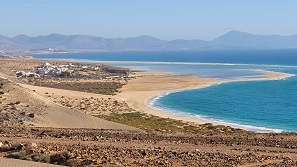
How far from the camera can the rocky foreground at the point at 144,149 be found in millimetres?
18172

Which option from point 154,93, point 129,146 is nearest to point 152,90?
point 154,93

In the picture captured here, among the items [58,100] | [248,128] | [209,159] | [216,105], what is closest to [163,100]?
[216,105]

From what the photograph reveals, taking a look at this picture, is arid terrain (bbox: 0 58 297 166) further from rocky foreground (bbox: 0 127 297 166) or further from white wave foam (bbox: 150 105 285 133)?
white wave foam (bbox: 150 105 285 133)

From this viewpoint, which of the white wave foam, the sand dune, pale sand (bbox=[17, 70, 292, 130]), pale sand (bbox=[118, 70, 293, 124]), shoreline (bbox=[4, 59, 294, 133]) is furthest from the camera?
pale sand (bbox=[118, 70, 293, 124])

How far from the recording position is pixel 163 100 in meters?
66.6

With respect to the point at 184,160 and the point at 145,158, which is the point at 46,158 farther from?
the point at 184,160

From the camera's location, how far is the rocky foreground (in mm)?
18172

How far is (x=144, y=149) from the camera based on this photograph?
797 inches

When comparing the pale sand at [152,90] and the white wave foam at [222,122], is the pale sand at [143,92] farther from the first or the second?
the white wave foam at [222,122]

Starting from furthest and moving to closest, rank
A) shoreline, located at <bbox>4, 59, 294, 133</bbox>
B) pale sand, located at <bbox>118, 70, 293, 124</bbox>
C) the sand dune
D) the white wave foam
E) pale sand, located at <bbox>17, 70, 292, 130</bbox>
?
pale sand, located at <bbox>118, 70, 293, 124</bbox> < shoreline, located at <bbox>4, 59, 294, 133</bbox> < pale sand, located at <bbox>17, 70, 292, 130</bbox> < the white wave foam < the sand dune

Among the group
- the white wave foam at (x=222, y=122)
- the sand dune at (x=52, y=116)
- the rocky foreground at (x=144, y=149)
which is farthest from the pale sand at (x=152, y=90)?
the rocky foreground at (x=144, y=149)

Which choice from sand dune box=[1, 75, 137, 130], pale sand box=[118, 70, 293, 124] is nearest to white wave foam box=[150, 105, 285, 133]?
pale sand box=[118, 70, 293, 124]

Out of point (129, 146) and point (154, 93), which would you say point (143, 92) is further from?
point (129, 146)

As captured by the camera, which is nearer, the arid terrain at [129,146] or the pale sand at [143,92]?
the arid terrain at [129,146]
